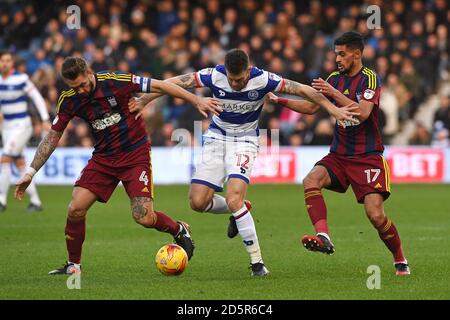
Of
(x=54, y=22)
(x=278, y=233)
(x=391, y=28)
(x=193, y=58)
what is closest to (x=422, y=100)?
(x=391, y=28)

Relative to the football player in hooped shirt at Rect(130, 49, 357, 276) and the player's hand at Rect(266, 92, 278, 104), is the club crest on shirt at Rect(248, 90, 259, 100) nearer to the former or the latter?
the football player in hooped shirt at Rect(130, 49, 357, 276)

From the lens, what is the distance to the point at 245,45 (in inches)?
953

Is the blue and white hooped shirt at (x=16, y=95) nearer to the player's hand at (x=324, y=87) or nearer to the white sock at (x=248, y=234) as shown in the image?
the white sock at (x=248, y=234)

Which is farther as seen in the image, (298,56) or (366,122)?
(298,56)

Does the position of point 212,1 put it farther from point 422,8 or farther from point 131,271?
point 131,271

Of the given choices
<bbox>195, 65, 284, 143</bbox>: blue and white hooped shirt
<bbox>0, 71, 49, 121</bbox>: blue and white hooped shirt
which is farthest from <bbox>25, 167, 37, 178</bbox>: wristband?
<bbox>0, 71, 49, 121</bbox>: blue and white hooped shirt

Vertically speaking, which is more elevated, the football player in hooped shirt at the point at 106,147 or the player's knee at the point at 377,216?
the football player in hooped shirt at the point at 106,147

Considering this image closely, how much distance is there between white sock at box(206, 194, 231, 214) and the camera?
1070 centimetres

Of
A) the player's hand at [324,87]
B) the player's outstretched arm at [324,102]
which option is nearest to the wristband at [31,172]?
the player's outstretched arm at [324,102]

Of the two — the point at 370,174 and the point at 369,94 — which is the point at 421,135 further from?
the point at 369,94

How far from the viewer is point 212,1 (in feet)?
84.7

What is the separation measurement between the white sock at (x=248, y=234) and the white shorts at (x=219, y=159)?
0.49 m

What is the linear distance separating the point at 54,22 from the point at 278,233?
12.7 m

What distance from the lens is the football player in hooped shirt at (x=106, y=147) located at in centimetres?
954
